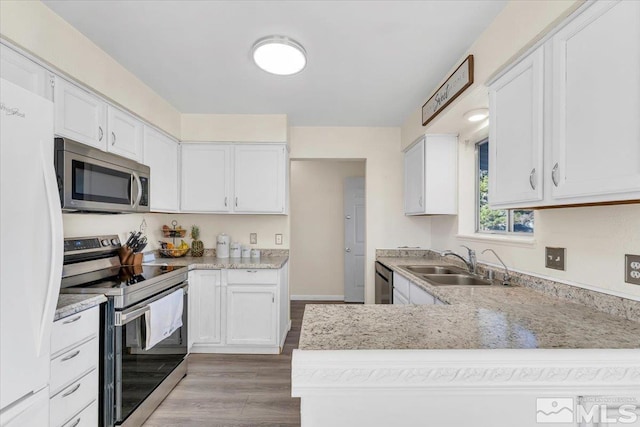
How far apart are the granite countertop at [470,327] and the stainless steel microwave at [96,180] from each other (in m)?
1.42

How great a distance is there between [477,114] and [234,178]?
2.35 metres

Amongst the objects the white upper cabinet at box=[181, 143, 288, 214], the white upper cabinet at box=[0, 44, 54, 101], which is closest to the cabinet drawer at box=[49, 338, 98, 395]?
the white upper cabinet at box=[0, 44, 54, 101]

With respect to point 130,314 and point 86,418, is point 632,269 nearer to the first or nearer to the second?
point 130,314

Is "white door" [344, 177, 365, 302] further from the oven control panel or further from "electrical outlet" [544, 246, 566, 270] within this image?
"electrical outlet" [544, 246, 566, 270]

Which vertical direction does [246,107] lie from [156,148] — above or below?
above

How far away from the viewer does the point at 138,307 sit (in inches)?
72.6

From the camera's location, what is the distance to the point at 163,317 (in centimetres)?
216

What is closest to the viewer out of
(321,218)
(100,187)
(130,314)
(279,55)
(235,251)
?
(130,314)

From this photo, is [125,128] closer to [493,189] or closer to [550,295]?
[493,189]

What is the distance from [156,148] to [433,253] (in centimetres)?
310

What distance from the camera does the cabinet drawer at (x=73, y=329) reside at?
1.34 m

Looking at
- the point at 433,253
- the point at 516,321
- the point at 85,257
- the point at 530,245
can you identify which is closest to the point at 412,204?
the point at 433,253

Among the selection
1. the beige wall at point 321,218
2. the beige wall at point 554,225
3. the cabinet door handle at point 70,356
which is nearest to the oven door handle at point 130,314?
the cabinet door handle at point 70,356

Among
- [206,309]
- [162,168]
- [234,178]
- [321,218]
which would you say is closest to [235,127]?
[234,178]
